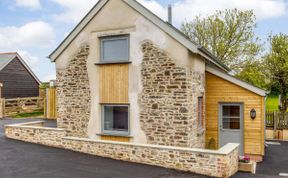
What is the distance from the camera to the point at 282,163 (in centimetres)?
1348

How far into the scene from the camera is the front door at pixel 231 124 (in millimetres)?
14062

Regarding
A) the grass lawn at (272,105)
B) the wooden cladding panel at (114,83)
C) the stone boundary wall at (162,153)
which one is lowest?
the stone boundary wall at (162,153)

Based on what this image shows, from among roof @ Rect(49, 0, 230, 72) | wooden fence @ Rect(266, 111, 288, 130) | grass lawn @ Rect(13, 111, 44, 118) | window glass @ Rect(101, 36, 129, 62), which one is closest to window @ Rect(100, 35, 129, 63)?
window glass @ Rect(101, 36, 129, 62)

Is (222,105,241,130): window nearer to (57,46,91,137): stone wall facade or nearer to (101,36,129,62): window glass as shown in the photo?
(101,36,129,62): window glass

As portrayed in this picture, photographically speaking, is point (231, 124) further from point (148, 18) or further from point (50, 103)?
point (50, 103)

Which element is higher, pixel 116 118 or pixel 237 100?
pixel 237 100

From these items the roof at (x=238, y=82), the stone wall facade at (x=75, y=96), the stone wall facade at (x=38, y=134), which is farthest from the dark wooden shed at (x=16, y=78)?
the roof at (x=238, y=82)

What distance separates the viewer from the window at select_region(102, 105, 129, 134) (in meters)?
13.0

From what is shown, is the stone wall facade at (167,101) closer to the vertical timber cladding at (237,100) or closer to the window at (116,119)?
the window at (116,119)

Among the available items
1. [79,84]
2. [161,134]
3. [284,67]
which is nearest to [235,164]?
[161,134]

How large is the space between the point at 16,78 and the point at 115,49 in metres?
26.0

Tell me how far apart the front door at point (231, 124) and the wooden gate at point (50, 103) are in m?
16.6

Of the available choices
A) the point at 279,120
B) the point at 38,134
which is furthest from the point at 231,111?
the point at 38,134

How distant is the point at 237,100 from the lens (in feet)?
45.8
